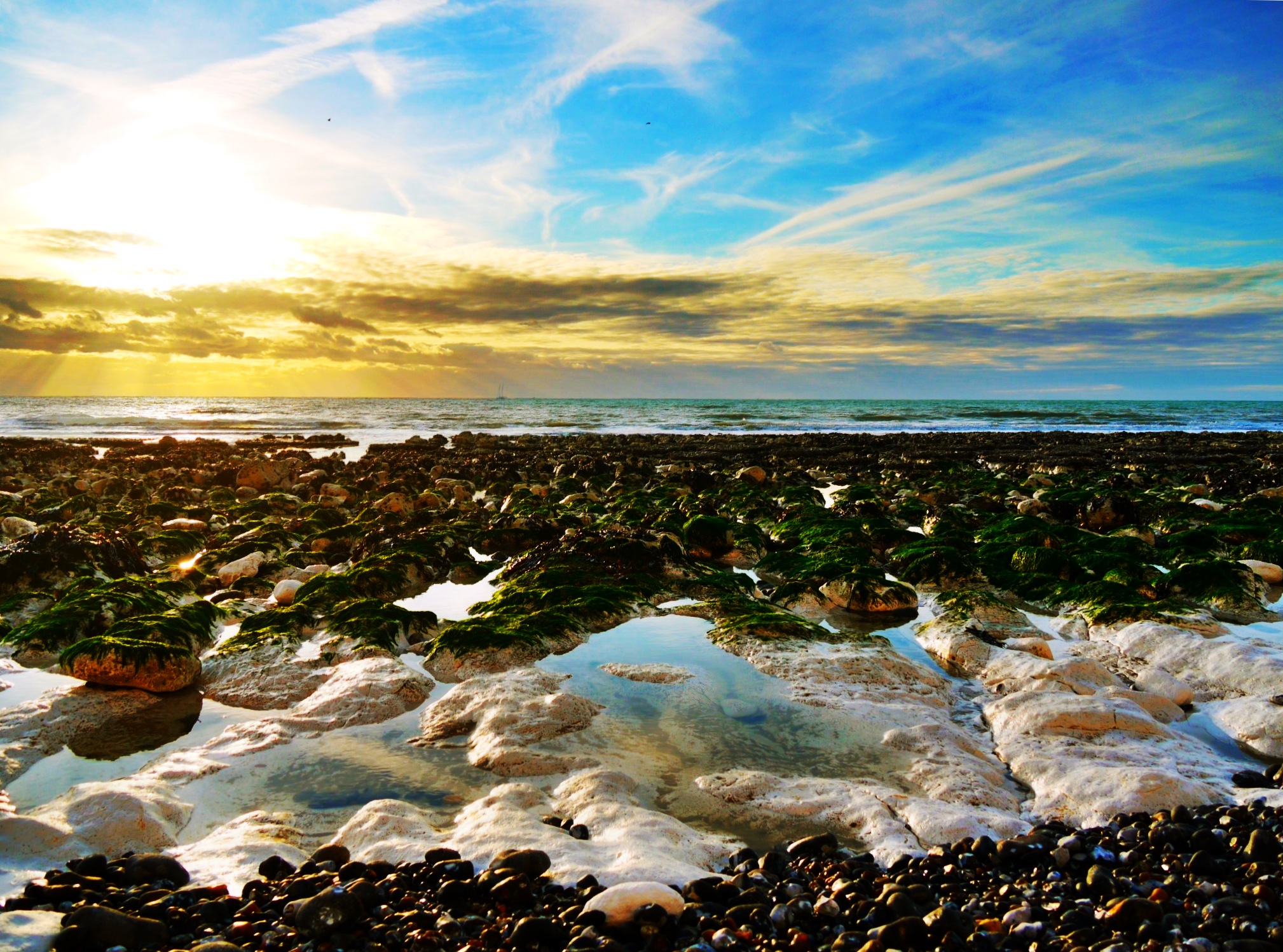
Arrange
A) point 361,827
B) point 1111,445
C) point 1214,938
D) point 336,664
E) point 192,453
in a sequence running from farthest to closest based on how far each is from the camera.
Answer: point 1111,445, point 192,453, point 336,664, point 361,827, point 1214,938

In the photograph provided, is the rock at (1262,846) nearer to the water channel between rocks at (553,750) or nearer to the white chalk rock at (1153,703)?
the water channel between rocks at (553,750)

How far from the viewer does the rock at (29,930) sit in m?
3.18

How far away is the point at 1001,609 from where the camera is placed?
8.59 m

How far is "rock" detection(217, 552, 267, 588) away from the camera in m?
10.7

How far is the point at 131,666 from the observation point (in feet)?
21.7

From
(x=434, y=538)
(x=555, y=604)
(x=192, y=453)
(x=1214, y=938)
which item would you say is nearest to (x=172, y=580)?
(x=434, y=538)

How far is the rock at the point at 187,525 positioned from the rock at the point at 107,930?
11922 mm

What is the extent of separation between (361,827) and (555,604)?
4.66m

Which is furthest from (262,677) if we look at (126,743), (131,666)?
A: (126,743)

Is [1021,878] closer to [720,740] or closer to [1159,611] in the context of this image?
[720,740]

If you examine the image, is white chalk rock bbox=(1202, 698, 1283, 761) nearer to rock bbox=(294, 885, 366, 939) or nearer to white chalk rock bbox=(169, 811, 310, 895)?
rock bbox=(294, 885, 366, 939)

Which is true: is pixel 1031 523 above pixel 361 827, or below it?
above

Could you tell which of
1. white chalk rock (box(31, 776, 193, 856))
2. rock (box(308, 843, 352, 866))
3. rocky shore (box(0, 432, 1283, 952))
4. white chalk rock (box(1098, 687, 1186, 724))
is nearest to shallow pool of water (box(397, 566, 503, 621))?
rocky shore (box(0, 432, 1283, 952))

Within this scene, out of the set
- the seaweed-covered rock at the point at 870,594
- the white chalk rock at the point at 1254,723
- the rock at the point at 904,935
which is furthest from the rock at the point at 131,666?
the white chalk rock at the point at 1254,723
